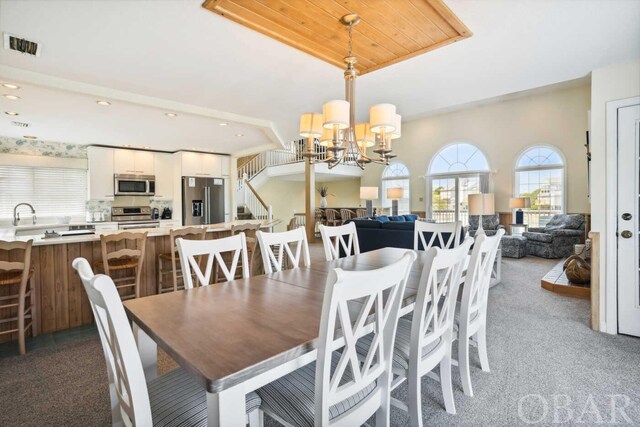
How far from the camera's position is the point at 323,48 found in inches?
102

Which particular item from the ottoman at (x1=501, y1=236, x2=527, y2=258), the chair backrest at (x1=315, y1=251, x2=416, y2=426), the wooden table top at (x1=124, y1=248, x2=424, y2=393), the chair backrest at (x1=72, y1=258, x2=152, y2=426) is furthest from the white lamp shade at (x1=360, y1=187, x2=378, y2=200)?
the chair backrest at (x1=72, y1=258, x2=152, y2=426)

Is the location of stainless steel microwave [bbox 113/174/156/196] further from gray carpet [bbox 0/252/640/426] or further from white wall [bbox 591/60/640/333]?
white wall [bbox 591/60/640/333]

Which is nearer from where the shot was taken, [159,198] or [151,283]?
[151,283]

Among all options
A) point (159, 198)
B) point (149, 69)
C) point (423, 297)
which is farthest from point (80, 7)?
point (159, 198)

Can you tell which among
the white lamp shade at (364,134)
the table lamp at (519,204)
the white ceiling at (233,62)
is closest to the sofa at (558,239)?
the table lamp at (519,204)

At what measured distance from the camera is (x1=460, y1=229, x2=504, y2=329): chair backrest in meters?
1.79

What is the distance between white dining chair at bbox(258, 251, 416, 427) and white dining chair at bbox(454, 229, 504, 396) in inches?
31.5

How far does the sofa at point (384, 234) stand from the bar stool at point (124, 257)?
11.8 ft

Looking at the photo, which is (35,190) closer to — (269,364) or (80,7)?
(80,7)

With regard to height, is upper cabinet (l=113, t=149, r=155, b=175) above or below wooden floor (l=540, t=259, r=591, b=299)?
above

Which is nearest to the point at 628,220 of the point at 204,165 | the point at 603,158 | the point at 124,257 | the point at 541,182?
the point at 603,158

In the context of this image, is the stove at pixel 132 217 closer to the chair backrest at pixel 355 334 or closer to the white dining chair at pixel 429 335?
the white dining chair at pixel 429 335

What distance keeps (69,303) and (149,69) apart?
229cm

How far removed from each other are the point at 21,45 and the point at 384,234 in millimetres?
4790
